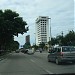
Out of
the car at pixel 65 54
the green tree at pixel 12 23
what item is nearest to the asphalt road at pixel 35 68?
the car at pixel 65 54

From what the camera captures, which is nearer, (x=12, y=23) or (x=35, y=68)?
(x=35, y=68)

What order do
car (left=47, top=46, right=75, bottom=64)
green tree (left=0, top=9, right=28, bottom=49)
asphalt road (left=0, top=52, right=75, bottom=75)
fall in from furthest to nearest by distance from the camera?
green tree (left=0, top=9, right=28, bottom=49) → car (left=47, top=46, right=75, bottom=64) → asphalt road (left=0, top=52, right=75, bottom=75)

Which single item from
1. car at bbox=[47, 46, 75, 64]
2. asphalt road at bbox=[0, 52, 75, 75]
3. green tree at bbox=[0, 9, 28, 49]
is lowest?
asphalt road at bbox=[0, 52, 75, 75]

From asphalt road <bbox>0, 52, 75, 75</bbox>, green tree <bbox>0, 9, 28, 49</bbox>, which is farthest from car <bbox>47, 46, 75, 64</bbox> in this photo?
green tree <bbox>0, 9, 28, 49</bbox>

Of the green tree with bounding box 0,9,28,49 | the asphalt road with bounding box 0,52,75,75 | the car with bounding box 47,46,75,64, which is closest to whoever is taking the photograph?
the asphalt road with bounding box 0,52,75,75

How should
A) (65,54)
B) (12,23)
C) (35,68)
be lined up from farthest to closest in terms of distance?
(12,23) < (65,54) < (35,68)

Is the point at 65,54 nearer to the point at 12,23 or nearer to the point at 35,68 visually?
the point at 35,68

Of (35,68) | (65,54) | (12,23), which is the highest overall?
(12,23)

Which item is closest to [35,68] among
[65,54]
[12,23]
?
[65,54]

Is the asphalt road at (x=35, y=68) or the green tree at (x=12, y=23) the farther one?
the green tree at (x=12, y=23)

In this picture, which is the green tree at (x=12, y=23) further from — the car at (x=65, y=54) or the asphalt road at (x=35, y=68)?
the car at (x=65, y=54)

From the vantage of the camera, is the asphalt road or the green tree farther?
the green tree

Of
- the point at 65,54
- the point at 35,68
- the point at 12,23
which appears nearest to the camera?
the point at 35,68

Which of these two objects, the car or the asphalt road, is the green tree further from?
the car
